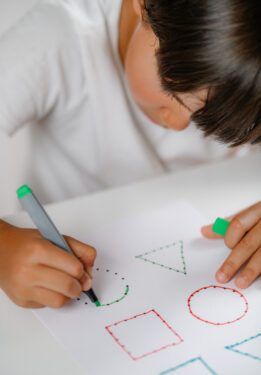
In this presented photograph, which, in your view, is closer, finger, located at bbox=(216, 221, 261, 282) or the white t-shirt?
finger, located at bbox=(216, 221, 261, 282)

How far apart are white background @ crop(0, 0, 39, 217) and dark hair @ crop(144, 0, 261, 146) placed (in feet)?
1.28

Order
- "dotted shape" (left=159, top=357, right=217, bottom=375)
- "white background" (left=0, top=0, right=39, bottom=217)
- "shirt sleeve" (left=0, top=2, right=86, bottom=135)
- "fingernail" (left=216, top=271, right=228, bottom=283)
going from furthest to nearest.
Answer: "white background" (left=0, top=0, right=39, bottom=217), "shirt sleeve" (left=0, top=2, right=86, bottom=135), "fingernail" (left=216, top=271, right=228, bottom=283), "dotted shape" (left=159, top=357, right=217, bottom=375)

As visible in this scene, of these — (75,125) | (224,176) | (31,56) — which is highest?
(31,56)

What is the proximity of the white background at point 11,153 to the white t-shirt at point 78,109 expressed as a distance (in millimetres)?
21

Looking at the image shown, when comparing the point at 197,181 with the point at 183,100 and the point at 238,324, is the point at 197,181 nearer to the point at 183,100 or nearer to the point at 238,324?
the point at 183,100

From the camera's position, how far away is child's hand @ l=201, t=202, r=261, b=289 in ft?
1.56

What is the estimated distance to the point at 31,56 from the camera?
688 mm

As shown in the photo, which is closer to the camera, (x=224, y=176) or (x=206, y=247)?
(x=206, y=247)

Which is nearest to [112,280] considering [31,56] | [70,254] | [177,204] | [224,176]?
[70,254]

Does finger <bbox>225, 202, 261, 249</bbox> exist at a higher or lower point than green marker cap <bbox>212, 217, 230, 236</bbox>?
lower

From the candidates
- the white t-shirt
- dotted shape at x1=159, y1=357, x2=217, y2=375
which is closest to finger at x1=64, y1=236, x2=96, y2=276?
dotted shape at x1=159, y1=357, x2=217, y2=375

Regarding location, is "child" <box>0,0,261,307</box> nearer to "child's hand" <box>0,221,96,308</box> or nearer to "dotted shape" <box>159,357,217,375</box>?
"child's hand" <box>0,221,96,308</box>

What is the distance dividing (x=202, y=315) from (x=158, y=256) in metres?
0.10

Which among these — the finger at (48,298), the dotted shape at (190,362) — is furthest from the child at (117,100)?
the dotted shape at (190,362)
